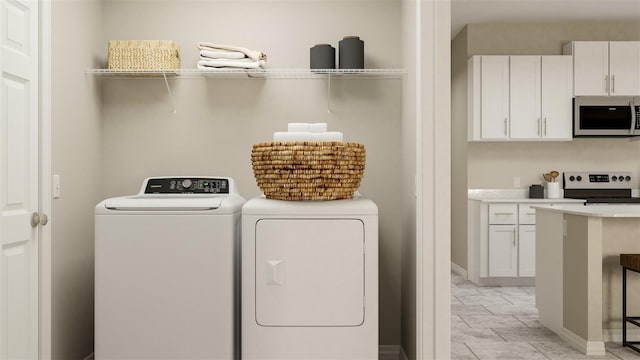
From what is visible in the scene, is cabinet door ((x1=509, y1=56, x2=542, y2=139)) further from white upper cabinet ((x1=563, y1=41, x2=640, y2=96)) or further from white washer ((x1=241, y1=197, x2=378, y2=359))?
white washer ((x1=241, y1=197, x2=378, y2=359))

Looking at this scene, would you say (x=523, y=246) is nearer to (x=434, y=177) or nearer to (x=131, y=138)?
(x=434, y=177)

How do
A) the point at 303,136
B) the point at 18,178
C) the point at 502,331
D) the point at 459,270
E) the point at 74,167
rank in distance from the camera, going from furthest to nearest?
1. the point at 459,270
2. the point at 502,331
3. the point at 74,167
4. the point at 303,136
5. the point at 18,178

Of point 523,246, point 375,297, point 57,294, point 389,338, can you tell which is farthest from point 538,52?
point 57,294

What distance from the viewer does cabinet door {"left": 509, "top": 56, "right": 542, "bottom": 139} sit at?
18.9 feet

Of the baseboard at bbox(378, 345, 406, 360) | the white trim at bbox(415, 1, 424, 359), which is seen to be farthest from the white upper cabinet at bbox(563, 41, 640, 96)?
the white trim at bbox(415, 1, 424, 359)

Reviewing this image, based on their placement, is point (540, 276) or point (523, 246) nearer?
point (540, 276)

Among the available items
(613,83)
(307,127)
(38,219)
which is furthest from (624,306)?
(38,219)

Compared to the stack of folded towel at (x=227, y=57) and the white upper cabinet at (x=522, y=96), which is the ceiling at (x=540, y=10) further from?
the stack of folded towel at (x=227, y=57)

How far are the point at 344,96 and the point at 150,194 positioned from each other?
119cm

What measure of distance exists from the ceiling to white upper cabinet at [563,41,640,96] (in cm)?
29

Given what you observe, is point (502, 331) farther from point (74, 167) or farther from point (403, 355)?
point (74, 167)

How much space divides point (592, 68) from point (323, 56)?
4022 millimetres

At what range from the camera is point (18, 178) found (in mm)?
2277

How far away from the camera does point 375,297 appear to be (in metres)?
2.36
